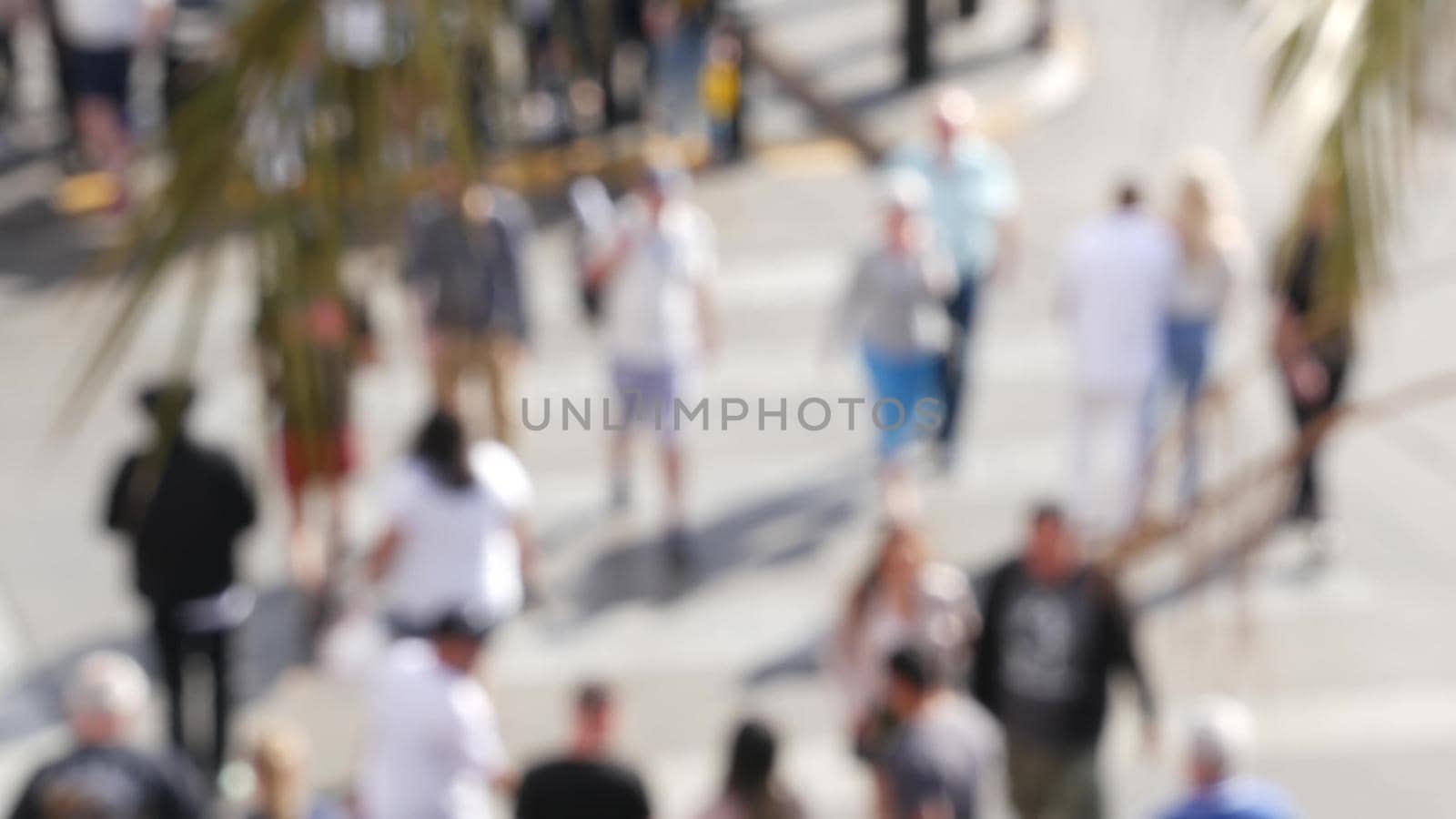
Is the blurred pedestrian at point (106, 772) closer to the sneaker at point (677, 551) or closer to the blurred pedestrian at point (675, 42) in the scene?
the blurred pedestrian at point (675, 42)

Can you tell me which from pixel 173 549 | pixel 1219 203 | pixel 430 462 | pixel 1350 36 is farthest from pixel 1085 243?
pixel 1350 36

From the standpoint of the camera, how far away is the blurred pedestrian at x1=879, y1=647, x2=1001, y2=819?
255 inches

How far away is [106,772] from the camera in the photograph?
619 centimetres

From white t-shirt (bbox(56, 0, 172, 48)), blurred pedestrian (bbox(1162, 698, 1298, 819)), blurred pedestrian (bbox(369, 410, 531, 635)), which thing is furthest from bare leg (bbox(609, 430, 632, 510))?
blurred pedestrian (bbox(1162, 698, 1298, 819))

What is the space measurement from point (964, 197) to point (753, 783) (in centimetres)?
445

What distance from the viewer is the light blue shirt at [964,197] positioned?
10.2 metres

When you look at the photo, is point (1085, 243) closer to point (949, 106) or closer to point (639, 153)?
point (949, 106)

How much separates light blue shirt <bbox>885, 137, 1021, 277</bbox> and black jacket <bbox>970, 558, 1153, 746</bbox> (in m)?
3.21

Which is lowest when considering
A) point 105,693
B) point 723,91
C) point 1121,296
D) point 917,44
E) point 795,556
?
point 795,556

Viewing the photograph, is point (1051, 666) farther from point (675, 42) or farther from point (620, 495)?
point (620, 495)

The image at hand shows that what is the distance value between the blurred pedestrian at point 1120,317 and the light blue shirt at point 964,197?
0.72 m

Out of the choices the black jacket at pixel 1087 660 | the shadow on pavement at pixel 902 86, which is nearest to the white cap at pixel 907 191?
the black jacket at pixel 1087 660

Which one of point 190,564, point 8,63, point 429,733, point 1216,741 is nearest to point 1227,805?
point 1216,741

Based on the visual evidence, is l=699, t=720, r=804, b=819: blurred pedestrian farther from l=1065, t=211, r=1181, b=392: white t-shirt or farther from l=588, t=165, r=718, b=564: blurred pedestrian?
l=1065, t=211, r=1181, b=392: white t-shirt
